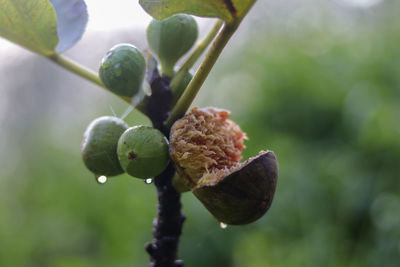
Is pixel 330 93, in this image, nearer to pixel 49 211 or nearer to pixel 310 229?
pixel 310 229

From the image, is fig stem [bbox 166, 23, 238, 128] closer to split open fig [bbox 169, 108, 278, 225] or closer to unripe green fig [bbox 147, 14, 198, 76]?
split open fig [bbox 169, 108, 278, 225]

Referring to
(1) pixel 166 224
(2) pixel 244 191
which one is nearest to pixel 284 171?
(1) pixel 166 224

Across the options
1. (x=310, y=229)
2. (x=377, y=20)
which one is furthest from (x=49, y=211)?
(x=377, y=20)

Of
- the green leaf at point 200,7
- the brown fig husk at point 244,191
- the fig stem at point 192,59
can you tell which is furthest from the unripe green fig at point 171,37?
the brown fig husk at point 244,191

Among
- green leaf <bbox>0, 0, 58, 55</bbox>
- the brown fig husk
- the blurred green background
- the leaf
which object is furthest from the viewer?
the blurred green background

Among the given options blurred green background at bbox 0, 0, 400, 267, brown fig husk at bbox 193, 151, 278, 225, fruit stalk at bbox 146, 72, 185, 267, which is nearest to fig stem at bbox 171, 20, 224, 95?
fruit stalk at bbox 146, 72, 185, 267

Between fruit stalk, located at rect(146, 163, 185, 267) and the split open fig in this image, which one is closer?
the split open fig

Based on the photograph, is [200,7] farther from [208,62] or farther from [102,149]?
[102,149]
